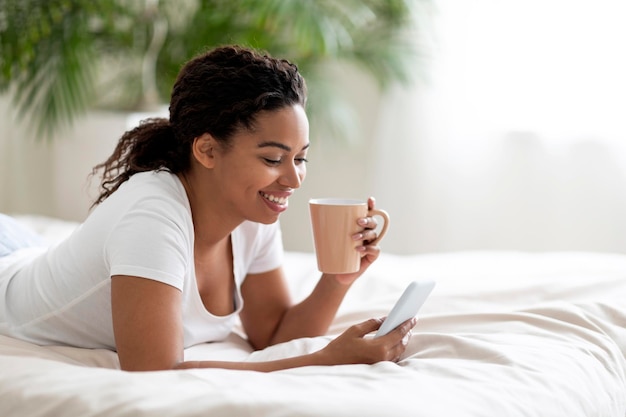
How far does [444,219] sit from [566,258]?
1193mm

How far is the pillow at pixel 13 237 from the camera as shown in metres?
1.65

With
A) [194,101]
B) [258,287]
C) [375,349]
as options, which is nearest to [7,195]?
[258,287]

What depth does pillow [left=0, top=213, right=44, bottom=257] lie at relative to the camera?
1653 millimetres

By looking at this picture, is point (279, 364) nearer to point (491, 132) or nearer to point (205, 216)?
point (205, 216)

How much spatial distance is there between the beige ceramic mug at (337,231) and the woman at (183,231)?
2cm

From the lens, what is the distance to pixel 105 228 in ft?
4.27

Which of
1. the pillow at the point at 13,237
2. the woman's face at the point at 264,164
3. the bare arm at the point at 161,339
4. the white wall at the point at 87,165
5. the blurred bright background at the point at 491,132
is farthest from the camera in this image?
the white wall at the point at 87,165

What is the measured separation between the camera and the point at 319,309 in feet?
5.21

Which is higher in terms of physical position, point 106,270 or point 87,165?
point 87,165

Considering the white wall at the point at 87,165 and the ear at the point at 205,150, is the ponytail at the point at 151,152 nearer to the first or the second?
the ear at the point at 205,150

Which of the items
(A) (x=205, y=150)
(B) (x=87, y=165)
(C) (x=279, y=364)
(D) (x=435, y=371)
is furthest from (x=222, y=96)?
(B) (x=87, y=165)

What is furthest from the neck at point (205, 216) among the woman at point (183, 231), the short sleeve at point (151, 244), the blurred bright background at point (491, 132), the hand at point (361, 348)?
the blurred bright background at point (491, 132)

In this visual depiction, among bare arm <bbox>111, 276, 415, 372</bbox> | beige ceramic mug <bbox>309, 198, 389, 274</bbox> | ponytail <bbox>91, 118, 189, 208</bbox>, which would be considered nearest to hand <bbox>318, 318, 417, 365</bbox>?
bare arm <bbox>111, 276, 415, 372</bbox>

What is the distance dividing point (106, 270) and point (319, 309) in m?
0.45
